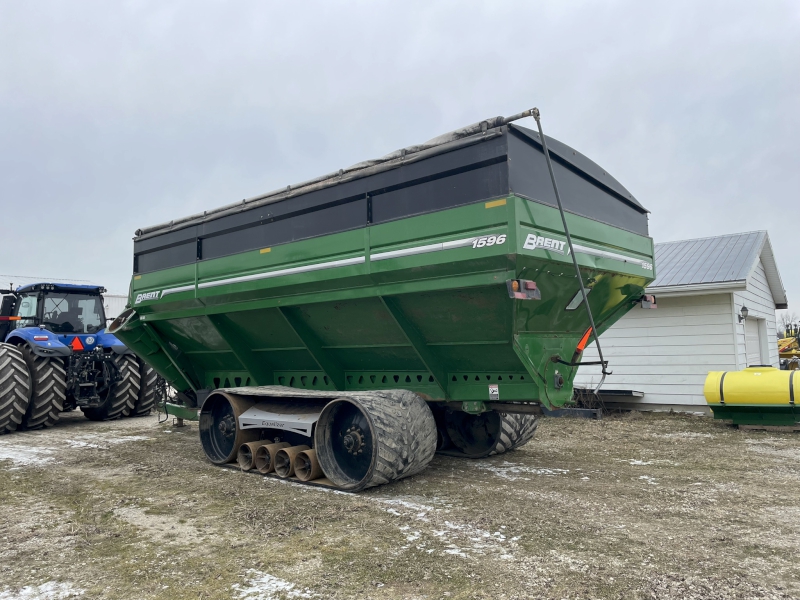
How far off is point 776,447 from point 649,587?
18.8ft

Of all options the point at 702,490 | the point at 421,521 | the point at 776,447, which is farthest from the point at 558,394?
the point at 776,447

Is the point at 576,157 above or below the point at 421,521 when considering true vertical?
above

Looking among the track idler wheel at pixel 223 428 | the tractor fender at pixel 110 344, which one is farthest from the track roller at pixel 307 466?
the tractor fender at pixel 110 344

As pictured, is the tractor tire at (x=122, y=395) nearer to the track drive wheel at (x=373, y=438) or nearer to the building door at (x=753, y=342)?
the track drive wheel at (x=373, y=438)

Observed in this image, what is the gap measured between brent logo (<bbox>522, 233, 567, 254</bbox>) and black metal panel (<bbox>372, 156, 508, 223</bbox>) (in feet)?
1.43

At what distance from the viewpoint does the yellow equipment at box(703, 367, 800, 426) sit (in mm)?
8852

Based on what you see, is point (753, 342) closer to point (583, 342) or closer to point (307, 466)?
point (583, 342)

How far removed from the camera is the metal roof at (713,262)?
36.6ft

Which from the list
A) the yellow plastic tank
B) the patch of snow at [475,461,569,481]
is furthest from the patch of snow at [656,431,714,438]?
the patch of snow at [475,461,569,481]

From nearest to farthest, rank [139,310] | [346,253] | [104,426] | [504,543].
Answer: [504,543] < [346,253] < [139,310] < [104,426]

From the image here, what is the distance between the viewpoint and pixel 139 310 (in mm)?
8500

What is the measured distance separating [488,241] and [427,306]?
965 millimetres

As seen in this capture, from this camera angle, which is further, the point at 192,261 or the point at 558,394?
the point at 192,261

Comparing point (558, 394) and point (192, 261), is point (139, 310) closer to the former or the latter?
point (192, 261)
